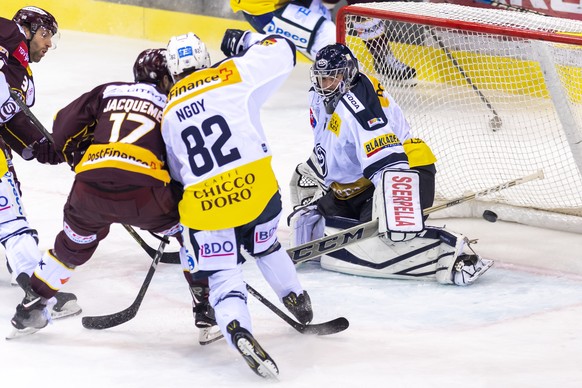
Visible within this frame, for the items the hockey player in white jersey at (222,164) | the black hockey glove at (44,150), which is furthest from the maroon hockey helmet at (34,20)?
the hockey player in white jersey at (222,164)

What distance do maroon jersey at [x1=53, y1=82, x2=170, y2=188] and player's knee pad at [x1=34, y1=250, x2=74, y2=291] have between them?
30cm

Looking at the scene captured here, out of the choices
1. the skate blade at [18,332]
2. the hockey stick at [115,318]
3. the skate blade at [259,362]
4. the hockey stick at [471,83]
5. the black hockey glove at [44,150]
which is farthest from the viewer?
the hockey stick at [471,83]

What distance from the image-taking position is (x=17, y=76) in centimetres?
403

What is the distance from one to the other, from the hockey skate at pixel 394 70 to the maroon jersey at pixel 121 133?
1809mm

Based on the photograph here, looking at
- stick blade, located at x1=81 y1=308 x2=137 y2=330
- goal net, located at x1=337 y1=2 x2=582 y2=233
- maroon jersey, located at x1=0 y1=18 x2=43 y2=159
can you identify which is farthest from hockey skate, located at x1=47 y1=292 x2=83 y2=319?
goal net, located at x1=337 y1=2 x2=582 y2=233

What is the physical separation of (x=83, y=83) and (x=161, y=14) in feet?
3.78

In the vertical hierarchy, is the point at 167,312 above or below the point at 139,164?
below

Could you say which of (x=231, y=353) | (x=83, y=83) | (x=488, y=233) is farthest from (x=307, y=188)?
(x=83, y=83)

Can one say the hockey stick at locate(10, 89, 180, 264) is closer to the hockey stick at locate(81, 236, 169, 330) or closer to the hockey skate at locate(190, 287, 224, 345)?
the hockey stick at locate(81, 236, 169, 330)

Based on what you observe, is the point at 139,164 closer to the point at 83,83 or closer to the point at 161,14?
the point at 83,83

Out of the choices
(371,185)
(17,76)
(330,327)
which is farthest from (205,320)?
(17,76)

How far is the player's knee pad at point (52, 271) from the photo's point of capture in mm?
3400

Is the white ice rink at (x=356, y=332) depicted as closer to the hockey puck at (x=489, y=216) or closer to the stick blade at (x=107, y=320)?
the stick blade at (x=107, y=320)

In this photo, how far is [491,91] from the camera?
Answer: 5312 mm
